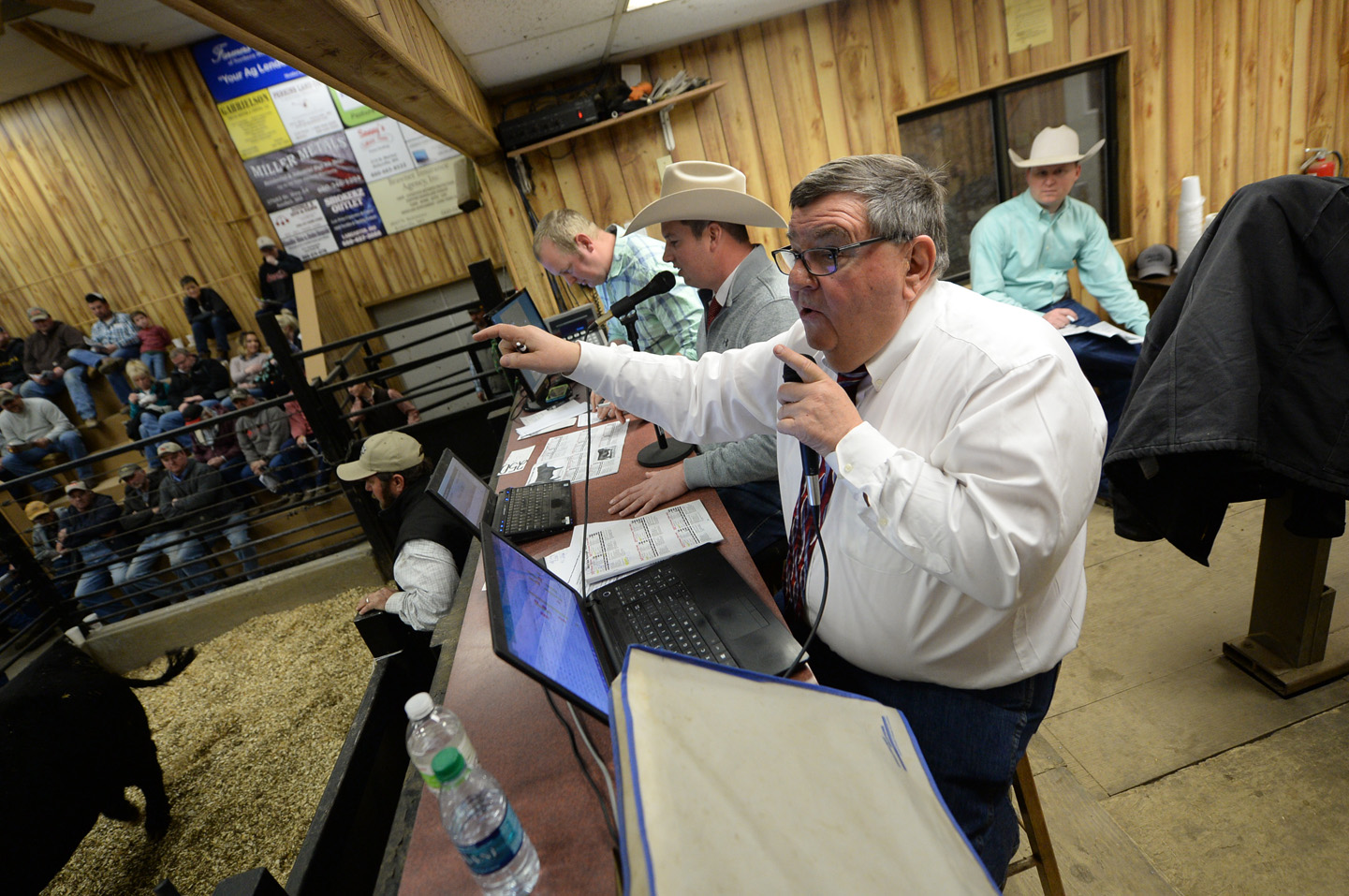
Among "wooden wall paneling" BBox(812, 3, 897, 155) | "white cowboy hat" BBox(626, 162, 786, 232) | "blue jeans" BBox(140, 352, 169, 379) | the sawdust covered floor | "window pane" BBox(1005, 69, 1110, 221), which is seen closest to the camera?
"white cowboy hat" BBox(626, 162, 786, 232)

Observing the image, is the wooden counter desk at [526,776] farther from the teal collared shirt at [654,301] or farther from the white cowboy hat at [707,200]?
the teal collared shirt at [654,301]

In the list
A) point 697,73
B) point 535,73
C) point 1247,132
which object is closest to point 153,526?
point 535,73

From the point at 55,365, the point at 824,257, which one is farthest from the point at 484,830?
the point at 55,365

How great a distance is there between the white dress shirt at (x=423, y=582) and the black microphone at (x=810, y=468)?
1.39 meters

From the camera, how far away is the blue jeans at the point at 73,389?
5.63 m

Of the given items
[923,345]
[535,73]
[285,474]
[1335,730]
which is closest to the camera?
[923,345]

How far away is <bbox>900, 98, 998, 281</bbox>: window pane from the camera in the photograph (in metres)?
3.86

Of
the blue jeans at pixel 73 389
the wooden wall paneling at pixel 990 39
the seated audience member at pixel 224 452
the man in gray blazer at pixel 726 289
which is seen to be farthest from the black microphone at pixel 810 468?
the blue jeans at pixel 73 389

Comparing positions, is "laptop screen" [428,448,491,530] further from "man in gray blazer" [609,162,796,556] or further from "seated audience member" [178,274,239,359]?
"seated audience member" [178,274,239,359]

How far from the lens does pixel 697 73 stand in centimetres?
368

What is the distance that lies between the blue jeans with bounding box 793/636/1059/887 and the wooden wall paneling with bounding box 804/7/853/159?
11.6 feet

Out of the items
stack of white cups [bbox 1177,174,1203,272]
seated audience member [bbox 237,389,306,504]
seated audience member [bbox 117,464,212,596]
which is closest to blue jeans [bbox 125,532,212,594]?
seated audience member [bbox 117,464,212,596]

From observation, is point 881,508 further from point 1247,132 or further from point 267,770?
point 1247,132

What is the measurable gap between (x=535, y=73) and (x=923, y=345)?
3389 mm
